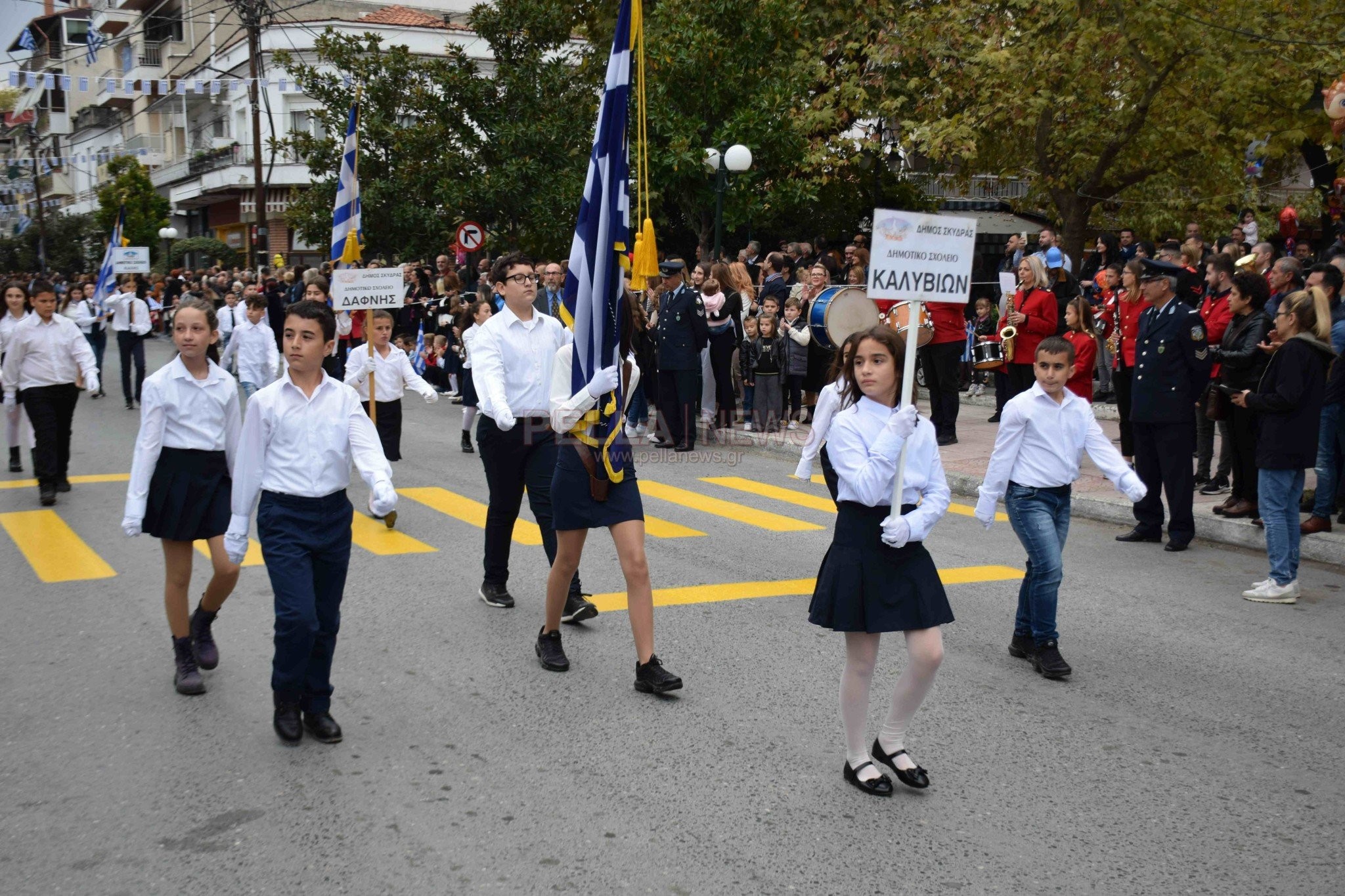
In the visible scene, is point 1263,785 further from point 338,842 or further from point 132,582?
point 132,582

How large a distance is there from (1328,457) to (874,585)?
6.54m

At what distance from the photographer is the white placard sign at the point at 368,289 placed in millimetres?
11945

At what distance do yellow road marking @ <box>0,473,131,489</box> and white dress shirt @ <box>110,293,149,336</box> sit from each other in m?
7.49

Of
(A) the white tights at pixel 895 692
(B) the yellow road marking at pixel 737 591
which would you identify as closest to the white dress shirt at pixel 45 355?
(B) the yellow road marking at pixel 737 591

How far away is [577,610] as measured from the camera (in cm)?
700

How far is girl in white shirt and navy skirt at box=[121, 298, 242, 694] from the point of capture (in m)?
5.73

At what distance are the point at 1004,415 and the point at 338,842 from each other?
12.7ft

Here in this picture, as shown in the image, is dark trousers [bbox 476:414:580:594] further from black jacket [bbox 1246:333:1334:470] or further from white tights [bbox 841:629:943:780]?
black jacket [bbox 1246:333:1334:470]

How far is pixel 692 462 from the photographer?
14.0 m

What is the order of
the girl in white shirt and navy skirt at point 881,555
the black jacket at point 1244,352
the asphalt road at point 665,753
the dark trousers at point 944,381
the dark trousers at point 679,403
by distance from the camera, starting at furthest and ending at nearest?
the dark trousers at point 679,403 → the dark trousers at point 944,381 → the black jacket at point 1244,352 → the girl in white shirt and navy skirt at point 881,555 → the asphalt road at point 665,753

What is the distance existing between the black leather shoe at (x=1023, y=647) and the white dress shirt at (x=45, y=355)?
8494 mm

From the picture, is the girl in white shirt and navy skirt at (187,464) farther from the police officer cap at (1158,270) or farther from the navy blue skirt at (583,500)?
the police officer cap at (1158,270)

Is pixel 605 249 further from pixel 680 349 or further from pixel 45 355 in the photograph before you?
pixel 680 349

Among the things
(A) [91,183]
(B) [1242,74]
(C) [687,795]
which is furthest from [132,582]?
(A) [91,183]
